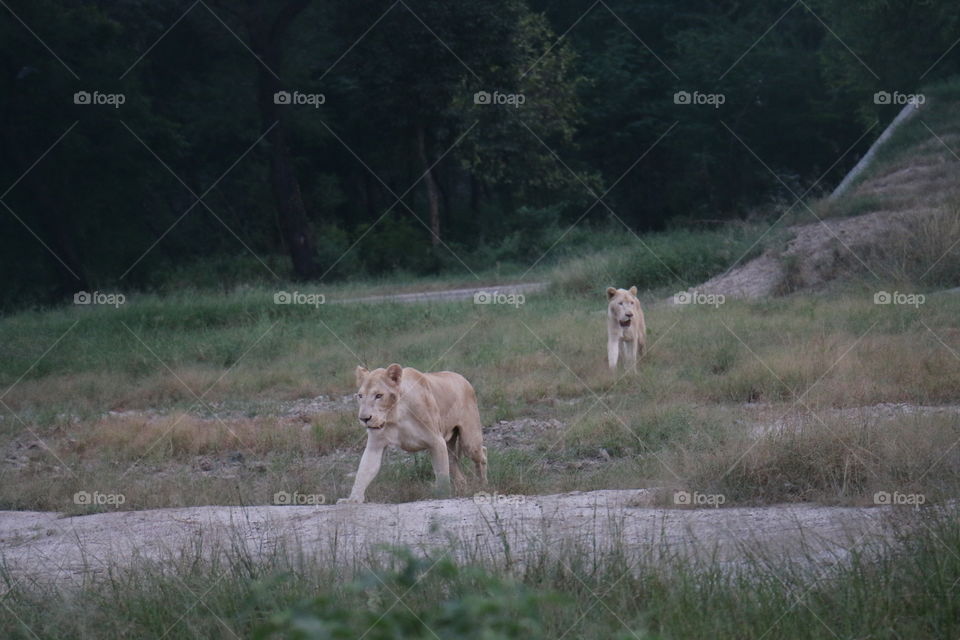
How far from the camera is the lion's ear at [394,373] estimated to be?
775 centimetres

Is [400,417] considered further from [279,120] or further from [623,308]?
[279,120]

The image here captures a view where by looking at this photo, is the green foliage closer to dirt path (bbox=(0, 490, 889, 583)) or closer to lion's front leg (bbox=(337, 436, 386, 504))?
dirt path (bbox=(0, 490, 889, 583))

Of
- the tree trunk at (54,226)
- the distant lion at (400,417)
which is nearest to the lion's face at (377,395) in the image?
the distant lion at (400,417)

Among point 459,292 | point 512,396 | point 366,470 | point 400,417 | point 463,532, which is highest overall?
point 459,292

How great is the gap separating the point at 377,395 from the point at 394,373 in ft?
0.66

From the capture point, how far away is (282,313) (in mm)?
20016

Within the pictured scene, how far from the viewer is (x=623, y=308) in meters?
13.1

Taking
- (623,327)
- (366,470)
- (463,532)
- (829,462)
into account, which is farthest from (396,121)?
(463,532)

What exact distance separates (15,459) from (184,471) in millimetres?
2449

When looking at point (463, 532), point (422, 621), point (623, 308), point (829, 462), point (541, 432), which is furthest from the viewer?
point (623, 308)

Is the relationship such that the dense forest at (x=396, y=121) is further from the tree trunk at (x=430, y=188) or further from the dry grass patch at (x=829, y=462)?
the dry grass patch at (x=829, y=462)

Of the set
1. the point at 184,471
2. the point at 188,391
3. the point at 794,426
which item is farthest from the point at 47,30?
the point at 794,426

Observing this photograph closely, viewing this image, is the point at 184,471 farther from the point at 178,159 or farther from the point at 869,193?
the point at 178,159

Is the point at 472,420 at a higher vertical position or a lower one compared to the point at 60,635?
higher
